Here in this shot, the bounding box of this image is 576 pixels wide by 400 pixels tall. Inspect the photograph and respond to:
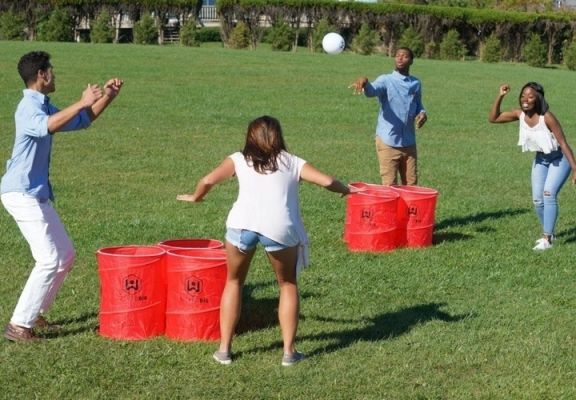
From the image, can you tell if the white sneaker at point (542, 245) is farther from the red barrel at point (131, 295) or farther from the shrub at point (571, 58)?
the shrub at point (571, 58)

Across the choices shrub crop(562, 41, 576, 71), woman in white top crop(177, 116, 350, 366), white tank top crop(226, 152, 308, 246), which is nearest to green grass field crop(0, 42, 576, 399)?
woman in white top crop(177, 116, 350, 366)

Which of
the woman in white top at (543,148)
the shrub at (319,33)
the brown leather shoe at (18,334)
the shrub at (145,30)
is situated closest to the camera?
the brown leather shoe at (18,334)

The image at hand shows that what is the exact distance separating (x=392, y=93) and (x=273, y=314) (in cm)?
430

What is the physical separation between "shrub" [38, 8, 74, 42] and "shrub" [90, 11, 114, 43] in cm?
96

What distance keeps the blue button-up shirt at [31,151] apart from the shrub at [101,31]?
34.0m

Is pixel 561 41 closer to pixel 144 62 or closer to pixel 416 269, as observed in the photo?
pixel 144 62

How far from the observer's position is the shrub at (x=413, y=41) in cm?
4469

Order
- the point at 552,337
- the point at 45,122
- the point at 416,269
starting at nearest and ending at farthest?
the point at 45,122 → the point at 552,337 → the point at 416,269

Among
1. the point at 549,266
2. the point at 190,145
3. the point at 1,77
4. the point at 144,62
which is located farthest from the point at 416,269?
the point at 144,62

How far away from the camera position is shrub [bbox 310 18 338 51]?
42.6 m

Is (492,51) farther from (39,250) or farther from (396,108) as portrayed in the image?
(39,250)

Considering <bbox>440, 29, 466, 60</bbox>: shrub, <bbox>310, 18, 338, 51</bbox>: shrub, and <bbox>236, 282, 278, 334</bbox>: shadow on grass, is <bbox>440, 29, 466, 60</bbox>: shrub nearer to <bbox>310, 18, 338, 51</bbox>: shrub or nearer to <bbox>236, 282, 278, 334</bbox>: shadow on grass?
<bbox>310, 18, 338, 51</bbox>: shrub

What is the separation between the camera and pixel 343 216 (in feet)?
41.8

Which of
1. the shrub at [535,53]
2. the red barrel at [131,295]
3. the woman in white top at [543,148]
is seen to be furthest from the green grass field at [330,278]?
the shrub at [535,53]
